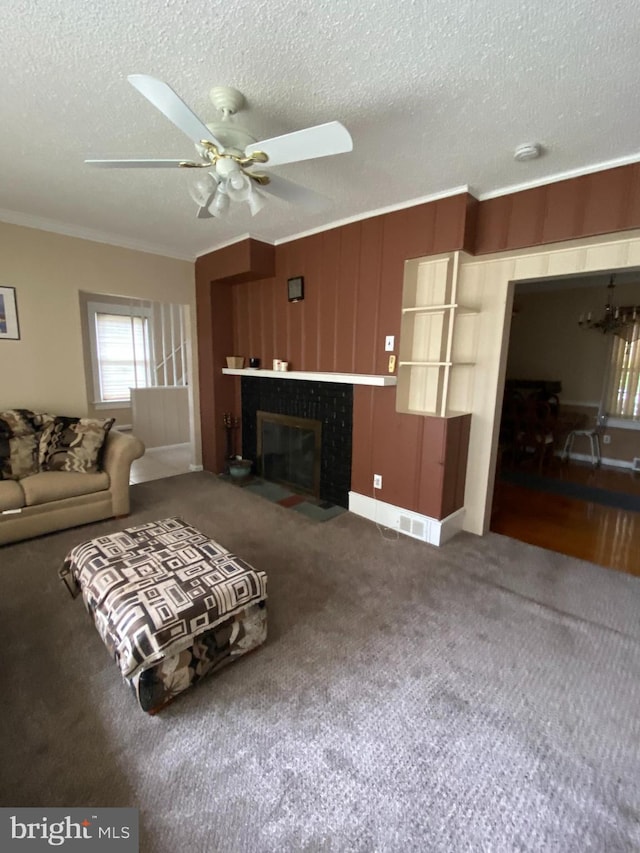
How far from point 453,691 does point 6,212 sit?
4.59 meters

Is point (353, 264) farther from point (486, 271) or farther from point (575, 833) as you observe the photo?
point (575, 833)

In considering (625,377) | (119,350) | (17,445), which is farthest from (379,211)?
(119,350)

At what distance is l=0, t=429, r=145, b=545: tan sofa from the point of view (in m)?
2.68

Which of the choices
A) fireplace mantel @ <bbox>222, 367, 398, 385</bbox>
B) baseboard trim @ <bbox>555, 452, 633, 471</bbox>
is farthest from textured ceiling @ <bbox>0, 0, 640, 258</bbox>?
baseboard trim @ <bbox>555, 452, 633, 471</bbox>

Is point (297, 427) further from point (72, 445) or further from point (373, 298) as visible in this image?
point (72, 445)

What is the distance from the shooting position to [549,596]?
2236mm

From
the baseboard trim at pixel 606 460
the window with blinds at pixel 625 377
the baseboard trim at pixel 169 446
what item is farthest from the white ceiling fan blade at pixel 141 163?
the baseboard trim at pixel 606 460

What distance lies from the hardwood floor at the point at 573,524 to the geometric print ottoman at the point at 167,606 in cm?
237

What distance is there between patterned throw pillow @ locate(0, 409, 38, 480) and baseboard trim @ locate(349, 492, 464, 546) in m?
2.74

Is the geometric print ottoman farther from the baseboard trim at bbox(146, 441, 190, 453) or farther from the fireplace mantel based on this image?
the baseboard trim at bbox(146, 441, 190, 453)

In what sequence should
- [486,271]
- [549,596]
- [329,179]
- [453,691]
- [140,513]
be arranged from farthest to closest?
1. [140,513]
2. [486,271]
3. [329,179]
4. [549,596]
5. [453,691]

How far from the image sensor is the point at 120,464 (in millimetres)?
3117

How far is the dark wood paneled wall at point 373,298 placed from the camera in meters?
2.31

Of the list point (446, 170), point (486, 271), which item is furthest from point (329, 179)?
point (486, 271)
